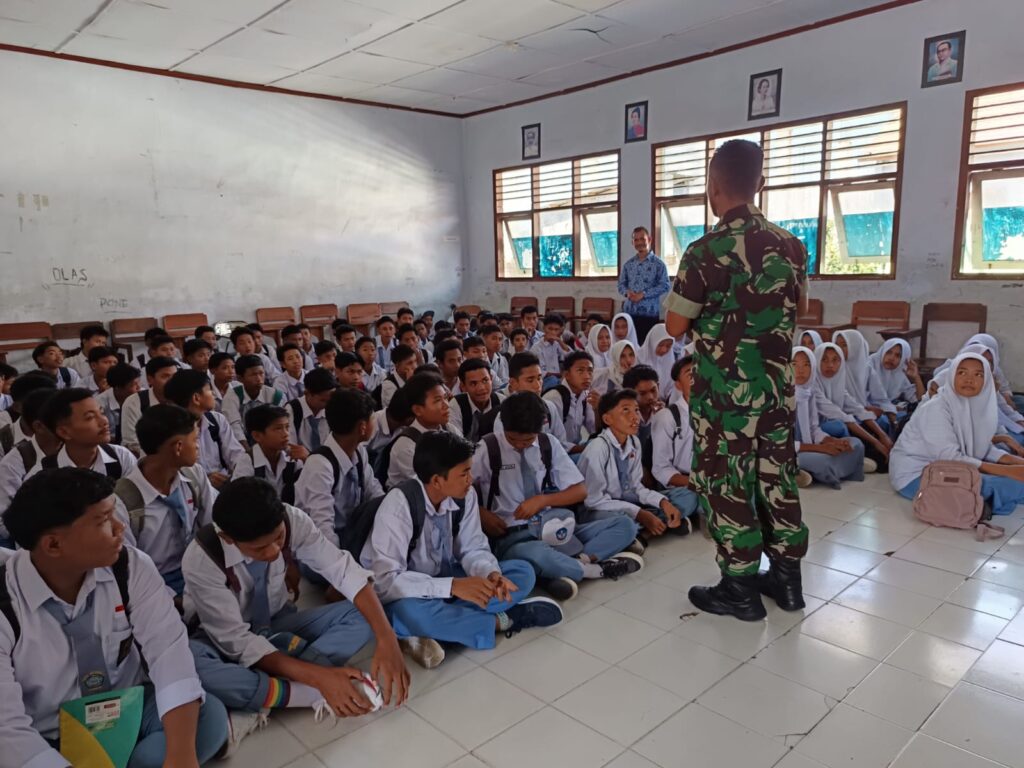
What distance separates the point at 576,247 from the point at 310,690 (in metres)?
7.25

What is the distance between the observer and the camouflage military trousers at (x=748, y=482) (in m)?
2.31

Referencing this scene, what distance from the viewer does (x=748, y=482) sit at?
7.73 ft

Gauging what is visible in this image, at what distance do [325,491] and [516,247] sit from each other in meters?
7.20

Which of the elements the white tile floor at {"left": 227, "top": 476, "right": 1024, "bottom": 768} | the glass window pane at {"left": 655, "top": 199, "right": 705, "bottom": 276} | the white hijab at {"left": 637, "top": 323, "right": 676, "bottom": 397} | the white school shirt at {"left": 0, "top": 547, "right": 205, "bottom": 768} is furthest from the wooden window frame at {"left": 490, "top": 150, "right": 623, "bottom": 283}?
the white school shirt at {"left": 0, "top": 547, "right": 205, "bottom": 768}

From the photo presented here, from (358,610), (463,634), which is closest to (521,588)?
(463,634)

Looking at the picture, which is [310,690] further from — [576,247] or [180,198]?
[576,247]

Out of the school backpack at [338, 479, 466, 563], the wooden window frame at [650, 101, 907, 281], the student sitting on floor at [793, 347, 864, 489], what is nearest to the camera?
the school backpack at [338, 479, 466, 563]

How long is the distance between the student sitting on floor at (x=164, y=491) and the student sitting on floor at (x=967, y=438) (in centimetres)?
334

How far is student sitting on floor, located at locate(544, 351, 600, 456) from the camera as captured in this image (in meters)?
3.72

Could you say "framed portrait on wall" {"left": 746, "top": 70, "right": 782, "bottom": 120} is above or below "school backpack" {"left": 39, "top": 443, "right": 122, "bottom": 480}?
above

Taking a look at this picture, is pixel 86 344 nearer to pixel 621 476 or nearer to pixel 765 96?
pixel 621 476

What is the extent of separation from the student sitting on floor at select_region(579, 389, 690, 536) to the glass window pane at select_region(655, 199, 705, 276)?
481 cm

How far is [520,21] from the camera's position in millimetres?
5660

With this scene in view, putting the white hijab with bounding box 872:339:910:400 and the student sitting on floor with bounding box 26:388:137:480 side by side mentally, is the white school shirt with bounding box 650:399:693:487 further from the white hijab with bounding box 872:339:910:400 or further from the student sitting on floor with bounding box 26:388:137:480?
the white hijab with bounding box 872:339:910:400
